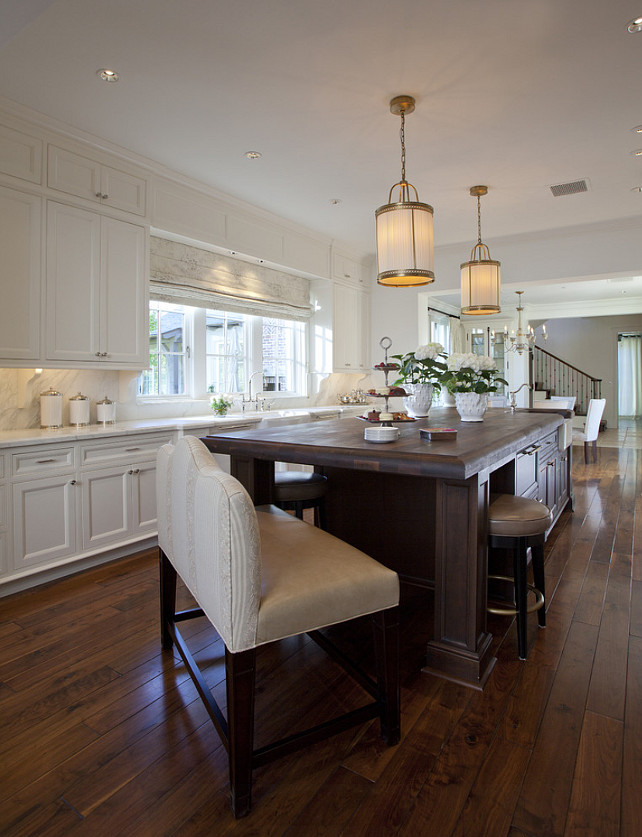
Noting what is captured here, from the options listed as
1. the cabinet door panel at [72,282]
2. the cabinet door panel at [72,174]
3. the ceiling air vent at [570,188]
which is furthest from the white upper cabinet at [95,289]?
the ceiling air vent at [570,188]

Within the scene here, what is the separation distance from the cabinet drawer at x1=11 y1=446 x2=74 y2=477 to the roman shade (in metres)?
1.74

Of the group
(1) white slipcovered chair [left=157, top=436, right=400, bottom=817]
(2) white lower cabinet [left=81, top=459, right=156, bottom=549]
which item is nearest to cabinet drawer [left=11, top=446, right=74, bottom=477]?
(2) white lower cabinet [left=81, top=459, right=156, bottom=549]

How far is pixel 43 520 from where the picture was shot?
2936 millimetres

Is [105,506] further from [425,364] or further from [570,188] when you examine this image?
[570,188]

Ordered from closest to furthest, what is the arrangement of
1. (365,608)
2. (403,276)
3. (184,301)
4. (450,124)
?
(365,608) → (403,276) → (450,124) → (184,301)

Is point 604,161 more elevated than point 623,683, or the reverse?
point 604,161

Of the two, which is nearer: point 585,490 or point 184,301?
point 184,301

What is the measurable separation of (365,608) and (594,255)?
5346 millimetres

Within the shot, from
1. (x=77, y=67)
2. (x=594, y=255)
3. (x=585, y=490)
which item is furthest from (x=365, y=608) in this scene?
(x=594, y=255)

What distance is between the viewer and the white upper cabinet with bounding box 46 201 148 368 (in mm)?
3221

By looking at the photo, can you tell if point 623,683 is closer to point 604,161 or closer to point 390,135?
point 390,135

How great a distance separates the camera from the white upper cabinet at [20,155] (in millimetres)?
2932

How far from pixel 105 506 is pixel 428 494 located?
2.08 metres

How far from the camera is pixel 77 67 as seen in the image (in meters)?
2.64
